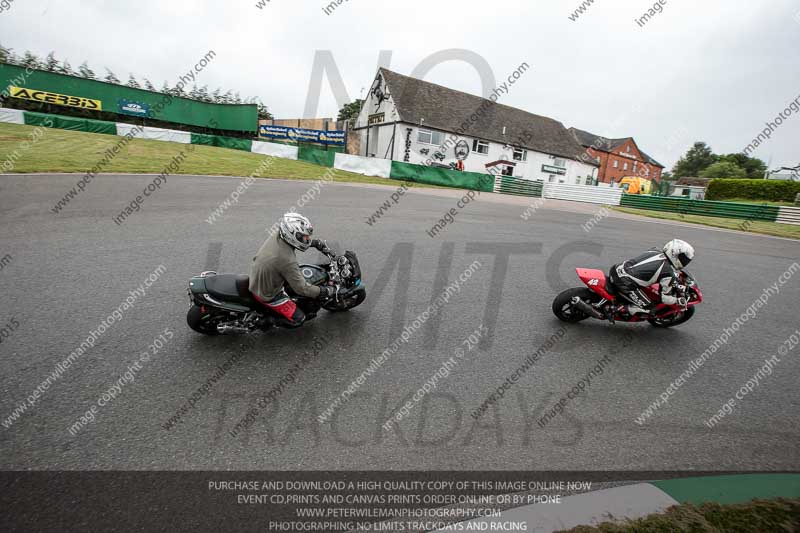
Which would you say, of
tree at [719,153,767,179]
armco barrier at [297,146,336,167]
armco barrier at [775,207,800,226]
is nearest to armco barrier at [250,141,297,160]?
armco barrier at [297,146,336,167]

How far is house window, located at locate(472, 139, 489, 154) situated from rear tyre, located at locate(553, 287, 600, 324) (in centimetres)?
3147

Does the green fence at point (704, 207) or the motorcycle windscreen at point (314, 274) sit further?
the green fence at point (704, 207)

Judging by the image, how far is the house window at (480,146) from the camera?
113 feet

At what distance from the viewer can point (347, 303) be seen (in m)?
5.01

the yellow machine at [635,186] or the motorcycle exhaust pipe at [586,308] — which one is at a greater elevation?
the yellow machine at [635,186]

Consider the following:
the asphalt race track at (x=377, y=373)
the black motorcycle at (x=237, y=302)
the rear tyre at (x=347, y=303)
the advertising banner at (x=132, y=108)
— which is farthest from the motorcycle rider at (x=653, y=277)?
the advertising banner at (x=132, y=108)

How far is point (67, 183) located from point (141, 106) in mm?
25456

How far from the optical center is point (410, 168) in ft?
86.7

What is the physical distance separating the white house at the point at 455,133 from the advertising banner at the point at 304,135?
4.06 metres

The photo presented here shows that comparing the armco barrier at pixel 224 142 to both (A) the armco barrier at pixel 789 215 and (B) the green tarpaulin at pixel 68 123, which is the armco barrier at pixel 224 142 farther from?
(A) the armco barrier at pixel 789 215

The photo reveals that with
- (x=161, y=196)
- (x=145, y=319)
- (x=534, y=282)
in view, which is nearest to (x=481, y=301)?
(x=534, y=282)

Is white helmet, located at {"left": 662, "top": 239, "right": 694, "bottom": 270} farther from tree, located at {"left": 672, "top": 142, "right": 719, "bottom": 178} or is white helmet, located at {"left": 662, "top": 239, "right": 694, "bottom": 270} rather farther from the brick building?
tree, located at {"left": 672, "top": 142, "right": 719, "bottom": 178}

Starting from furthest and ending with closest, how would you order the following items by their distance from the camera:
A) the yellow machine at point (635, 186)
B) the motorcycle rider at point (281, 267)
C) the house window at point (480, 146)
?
1. the yellow machine at point (635, 186)
2. the house window at point (480, 146)
3. the motorcycle rider at point (281, 267)

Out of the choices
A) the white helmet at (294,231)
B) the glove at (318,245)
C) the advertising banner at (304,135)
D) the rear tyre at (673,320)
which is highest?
the advertising banner at (304,135)
